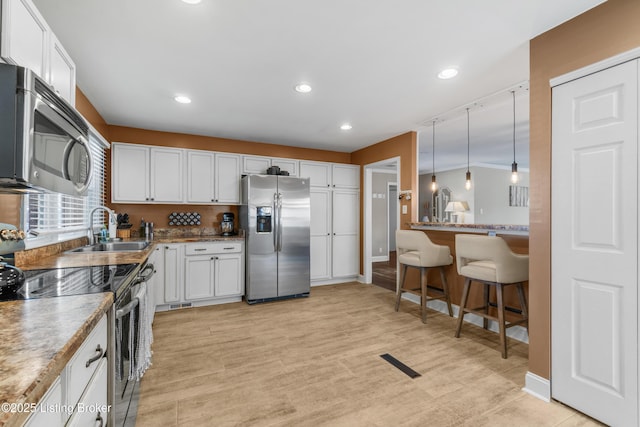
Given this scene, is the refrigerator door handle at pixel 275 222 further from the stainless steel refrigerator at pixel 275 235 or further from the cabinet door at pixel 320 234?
the cabinet door at pixel 320 234

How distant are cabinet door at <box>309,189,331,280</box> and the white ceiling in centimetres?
153

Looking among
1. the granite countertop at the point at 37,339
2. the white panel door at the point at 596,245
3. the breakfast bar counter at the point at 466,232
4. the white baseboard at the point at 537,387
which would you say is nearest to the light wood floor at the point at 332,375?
the white baseboard at the point at 537,387

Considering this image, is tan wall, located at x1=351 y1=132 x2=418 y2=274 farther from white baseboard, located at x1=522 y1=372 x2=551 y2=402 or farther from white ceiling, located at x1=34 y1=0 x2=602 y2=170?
white baseboard, located at x1=522 y1=372 x2=551 y2=402

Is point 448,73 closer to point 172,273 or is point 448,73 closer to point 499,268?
point 499,268

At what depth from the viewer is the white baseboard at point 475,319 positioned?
113 inches

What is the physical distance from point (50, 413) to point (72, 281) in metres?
0.88

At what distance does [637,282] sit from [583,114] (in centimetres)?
101

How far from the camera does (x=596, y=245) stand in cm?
175

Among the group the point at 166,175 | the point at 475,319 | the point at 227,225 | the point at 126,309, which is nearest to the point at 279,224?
the point at 227,225

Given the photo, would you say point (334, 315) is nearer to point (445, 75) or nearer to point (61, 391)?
point (445, 75)

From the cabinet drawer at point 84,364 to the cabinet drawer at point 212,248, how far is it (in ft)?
9.08

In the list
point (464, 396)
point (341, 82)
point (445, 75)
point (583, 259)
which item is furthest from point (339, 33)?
point (464, 396)

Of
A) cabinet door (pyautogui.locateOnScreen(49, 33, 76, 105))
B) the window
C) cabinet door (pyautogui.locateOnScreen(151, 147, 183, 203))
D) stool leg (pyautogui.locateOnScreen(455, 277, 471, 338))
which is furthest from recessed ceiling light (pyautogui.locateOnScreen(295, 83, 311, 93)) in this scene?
stool leg (pyautogui.locateOnScreen(455, 277, 471, 338))

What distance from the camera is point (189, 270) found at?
384 cm
